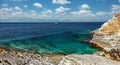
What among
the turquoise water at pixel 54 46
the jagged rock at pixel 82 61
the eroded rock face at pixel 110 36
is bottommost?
the turquoise water at pixel 54 46

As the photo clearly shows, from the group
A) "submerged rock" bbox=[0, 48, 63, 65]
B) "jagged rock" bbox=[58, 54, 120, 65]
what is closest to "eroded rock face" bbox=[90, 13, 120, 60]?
"submerged rock" bbox=[0, 48, 63, 65]

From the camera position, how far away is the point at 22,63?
25000 mm

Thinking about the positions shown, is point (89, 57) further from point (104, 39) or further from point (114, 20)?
point (114, 20)

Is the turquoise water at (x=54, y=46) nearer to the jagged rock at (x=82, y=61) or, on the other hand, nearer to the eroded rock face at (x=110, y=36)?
the eroded rock face at (x=110, y=36)

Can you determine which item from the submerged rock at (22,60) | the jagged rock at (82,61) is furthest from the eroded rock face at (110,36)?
the jagged rock at (82,61)

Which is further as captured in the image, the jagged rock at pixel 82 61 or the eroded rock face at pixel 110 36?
the eroded rock face at pixel 110 36

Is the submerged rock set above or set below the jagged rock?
below

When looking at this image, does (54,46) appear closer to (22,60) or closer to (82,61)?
(22,60)

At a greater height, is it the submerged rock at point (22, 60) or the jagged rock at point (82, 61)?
the jagged rock at point (82, 61)

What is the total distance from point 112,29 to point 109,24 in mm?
4286

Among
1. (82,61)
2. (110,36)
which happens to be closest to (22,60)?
(82,61)

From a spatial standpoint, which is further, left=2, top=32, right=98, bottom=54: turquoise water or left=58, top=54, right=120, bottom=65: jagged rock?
left=2, top=32, right=98, bottom=54: turquoise water

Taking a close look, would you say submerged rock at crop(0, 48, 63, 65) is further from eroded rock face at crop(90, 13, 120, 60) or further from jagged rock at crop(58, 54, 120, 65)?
eroded rock face at crop(90, 13, 120, 60)

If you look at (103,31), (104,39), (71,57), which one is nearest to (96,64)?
(71,57)
